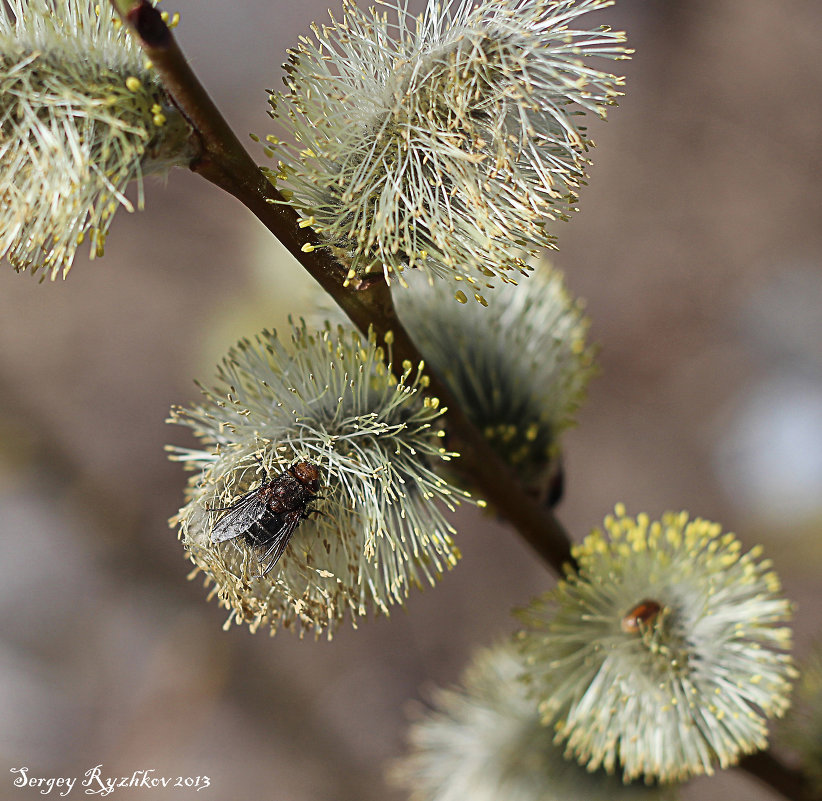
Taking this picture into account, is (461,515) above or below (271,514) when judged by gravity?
below

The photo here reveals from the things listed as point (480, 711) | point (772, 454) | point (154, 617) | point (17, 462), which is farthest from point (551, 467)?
point (154, 617)

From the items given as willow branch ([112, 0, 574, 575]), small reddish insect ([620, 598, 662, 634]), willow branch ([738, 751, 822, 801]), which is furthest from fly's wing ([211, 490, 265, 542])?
willow branch ([738, 751, 822, 801])

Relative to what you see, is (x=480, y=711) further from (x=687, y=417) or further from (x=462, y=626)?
(x=687, y=417)

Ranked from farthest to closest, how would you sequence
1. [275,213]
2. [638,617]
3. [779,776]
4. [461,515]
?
1. [461,515]
2. [779,776]
3. [638,617]
4. [275,213]

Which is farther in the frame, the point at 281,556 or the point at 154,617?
the point at 154,617

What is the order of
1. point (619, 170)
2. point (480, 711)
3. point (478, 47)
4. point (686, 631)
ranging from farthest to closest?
point (619, 170)
point (480, 711)
point (686, 631)
point (478, 47)

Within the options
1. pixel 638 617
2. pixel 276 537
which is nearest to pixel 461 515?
pixel 638 617

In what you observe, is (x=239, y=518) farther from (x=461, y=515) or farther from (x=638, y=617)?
(x=461, y=515)

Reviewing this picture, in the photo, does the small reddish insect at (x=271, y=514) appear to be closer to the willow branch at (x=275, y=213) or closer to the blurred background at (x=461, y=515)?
the willow branch at (x=275, y=213)
